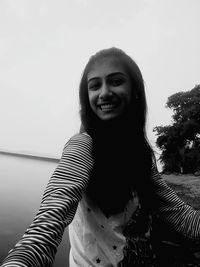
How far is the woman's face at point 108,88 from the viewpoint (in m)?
1.59

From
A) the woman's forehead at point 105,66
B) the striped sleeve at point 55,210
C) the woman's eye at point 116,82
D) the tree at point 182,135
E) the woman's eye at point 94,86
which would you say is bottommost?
the tree at point 182,135

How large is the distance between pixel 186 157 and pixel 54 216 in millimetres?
29023

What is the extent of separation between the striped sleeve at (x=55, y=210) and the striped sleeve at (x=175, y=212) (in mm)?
832

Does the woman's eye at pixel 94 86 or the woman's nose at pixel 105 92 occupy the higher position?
the woman's eye at pixel 94 86

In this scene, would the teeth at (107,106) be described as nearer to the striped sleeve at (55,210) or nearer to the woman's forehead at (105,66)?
the woman's forehead at (105,66)

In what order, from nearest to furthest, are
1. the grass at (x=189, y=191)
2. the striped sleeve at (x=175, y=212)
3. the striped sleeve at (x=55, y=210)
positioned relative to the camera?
the striped sleeve at (x=55, y=210) → the striped sleeve at (x=175, y=212) → the grass at (x=189, y=191)

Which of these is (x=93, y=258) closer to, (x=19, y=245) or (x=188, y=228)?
(x=19, y=245)

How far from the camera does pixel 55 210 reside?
36.9 inches

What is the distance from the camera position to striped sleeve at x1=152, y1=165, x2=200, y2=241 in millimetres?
1722

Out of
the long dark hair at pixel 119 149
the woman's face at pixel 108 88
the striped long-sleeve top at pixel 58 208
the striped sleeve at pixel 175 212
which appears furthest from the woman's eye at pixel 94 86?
the striped sleeve at pixel 175 212

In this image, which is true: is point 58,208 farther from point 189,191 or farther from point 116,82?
point 189,191

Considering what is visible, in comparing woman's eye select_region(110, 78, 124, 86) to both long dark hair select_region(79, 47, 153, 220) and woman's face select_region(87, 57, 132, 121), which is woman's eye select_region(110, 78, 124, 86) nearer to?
woman's face select_region(87, 57, 132, 121)

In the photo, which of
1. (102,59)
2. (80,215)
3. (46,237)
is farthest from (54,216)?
(102,59)

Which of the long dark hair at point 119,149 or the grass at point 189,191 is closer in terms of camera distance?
the long dark hair at point 119,149
